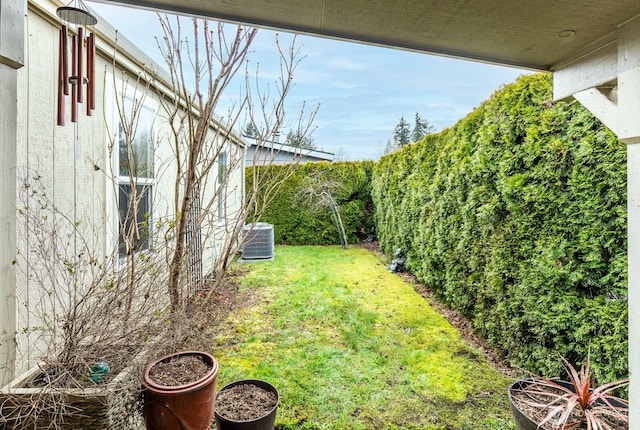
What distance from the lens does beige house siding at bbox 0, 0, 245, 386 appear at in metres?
1.89

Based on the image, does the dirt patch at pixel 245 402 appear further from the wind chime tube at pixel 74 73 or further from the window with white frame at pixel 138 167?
the wind chime tube at pixel 74 73

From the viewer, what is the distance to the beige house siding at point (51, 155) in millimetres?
1891

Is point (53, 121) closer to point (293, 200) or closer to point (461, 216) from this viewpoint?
point (461, 216)


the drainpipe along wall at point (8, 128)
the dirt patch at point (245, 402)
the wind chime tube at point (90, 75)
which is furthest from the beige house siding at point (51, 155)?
the dirt patch at point (245, 402)

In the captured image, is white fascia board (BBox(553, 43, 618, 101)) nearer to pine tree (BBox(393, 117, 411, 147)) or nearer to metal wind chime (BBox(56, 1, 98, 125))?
metal wind chime (BBox(56, 1, 98, 125))

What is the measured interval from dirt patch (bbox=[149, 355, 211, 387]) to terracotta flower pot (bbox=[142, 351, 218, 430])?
0.06 m

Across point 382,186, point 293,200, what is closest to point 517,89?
point 382,186

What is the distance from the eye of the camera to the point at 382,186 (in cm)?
966

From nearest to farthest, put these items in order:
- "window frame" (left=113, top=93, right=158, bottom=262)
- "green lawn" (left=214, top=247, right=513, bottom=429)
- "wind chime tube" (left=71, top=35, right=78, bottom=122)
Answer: "wind chime tube" (left=71, top=35, right=78, bottom=122)
"green lawn" (left=214, top=247, right=513, bottom=429)
"window frame" (left=113, top=93, right=158, bottom=262)

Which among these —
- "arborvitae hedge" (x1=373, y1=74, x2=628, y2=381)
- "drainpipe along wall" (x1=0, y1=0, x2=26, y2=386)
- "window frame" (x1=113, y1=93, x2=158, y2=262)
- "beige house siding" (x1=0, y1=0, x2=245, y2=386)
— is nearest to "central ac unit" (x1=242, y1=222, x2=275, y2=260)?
"window frame" (x1=113, y1=93, x2=158, y2=262)

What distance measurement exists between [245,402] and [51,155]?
227 cm

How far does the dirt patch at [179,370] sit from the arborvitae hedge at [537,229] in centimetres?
282

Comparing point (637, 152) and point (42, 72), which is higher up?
point (42, 72)

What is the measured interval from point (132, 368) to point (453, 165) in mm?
4423
